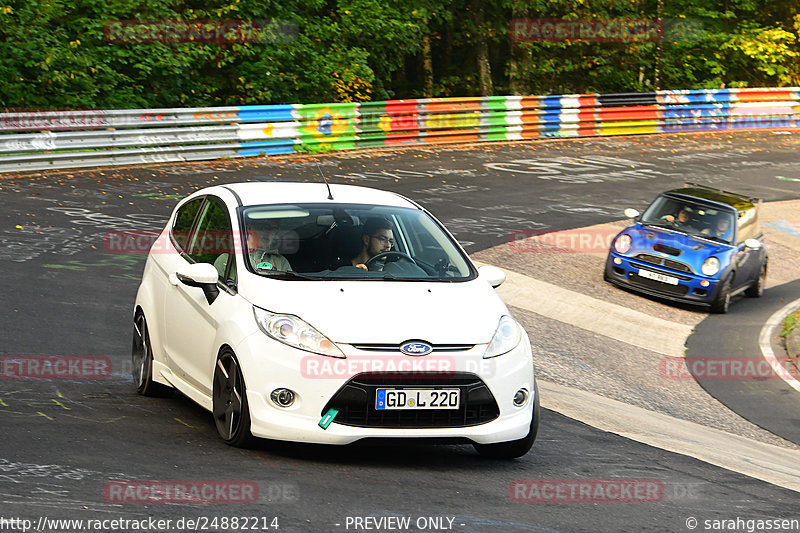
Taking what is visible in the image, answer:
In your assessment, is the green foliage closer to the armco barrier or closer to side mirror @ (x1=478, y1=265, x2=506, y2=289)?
the armco barrier

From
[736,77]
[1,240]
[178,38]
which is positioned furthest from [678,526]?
[736,77]

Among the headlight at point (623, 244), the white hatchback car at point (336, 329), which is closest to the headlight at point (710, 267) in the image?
the headlight at point (623, 244)

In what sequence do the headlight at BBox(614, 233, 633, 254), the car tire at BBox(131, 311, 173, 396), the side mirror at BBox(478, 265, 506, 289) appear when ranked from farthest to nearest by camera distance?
the headlight at BBox(614, 233, 633, 254) < the car tire at BBox(131, 311, 173, 396) < the side mirror at BBox(478, 265, 506, 289)

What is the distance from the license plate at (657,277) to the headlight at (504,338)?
1027cm

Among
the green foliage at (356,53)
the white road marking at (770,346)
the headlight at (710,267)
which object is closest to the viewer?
the white road marking at (770,346)

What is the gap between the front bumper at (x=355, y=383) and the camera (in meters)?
6.34

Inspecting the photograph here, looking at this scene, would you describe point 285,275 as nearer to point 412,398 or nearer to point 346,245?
point 346,245

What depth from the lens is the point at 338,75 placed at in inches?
1219

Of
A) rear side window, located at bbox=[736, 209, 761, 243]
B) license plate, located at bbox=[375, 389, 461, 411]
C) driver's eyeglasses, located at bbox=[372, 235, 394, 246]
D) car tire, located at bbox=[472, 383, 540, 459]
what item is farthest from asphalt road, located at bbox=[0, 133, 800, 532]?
rear side window, located at bbox=[736, 209, 761, 243]

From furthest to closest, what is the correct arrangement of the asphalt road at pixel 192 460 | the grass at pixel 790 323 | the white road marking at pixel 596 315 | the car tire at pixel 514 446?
the grass at pixel 790 323, the white road marking at pixel 596 315, the car tire at pixel 514 446, the asphalt road at pixel 192 460

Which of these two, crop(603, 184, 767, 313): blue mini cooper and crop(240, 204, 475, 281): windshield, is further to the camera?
crop(603, 184, 767, 313): blue mini cooper

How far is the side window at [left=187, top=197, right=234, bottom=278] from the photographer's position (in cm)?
747

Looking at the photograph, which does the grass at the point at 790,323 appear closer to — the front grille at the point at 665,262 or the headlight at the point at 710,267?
the headlight at the point at 710,267

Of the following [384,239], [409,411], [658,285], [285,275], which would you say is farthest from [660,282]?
[409,411]
